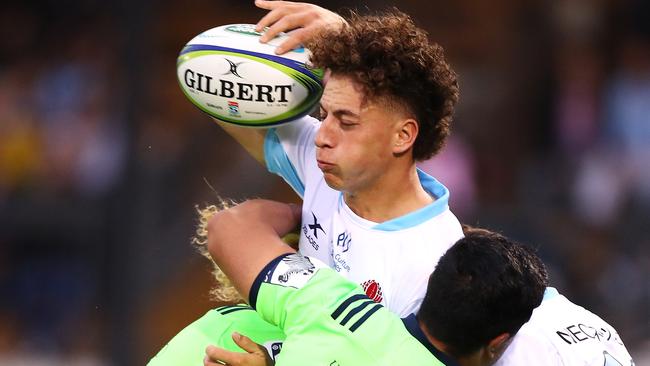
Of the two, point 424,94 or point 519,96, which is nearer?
point 424,94

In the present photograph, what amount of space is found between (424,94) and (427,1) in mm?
6598

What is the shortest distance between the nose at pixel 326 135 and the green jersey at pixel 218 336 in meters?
0.59

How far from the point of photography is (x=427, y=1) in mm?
10375

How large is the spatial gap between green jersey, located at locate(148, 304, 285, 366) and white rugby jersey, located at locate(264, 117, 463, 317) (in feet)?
0.96

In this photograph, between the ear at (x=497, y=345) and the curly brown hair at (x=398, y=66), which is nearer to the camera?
the ear at (x=497, y=345)

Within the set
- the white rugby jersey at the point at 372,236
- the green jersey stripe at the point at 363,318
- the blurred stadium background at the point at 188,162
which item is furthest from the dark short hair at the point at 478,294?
the blurred stadium background at the point at 188,162

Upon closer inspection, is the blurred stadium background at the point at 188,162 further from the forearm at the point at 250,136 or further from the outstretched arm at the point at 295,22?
the outstretched arm at the point at 295,22

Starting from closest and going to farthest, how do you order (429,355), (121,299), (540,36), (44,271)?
(429,355), (121,299), (44,271), (540,36)

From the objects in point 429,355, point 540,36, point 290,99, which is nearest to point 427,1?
point 540,36

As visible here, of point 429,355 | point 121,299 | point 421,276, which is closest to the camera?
point 429,355

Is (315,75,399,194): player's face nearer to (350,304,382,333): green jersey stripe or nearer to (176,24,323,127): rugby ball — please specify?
(176,24,323,127): rugby ball

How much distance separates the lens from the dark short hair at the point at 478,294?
11.2 feet

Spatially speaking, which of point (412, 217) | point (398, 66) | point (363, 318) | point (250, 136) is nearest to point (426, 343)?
point (363, 318)

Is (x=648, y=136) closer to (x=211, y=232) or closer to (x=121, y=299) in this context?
(x=121, y=299)
